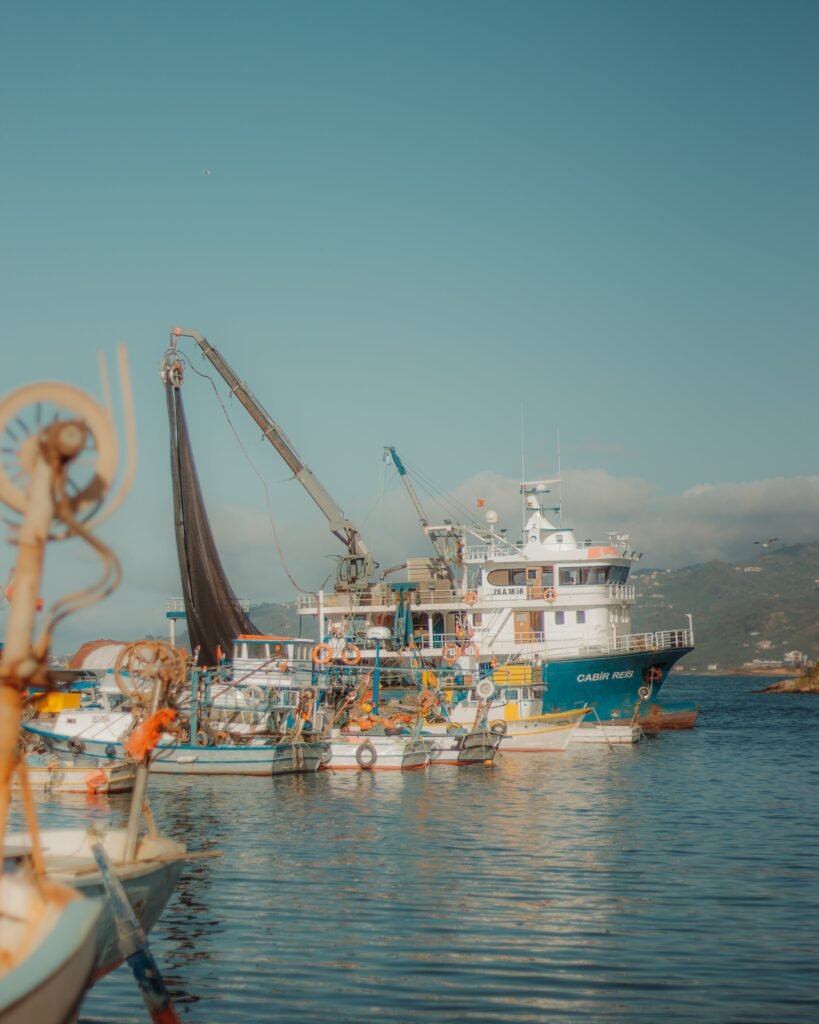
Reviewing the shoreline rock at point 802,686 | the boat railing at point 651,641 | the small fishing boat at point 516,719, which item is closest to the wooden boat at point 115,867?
the small fishing boat at point 516,719

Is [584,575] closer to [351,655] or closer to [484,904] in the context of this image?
[351,655]

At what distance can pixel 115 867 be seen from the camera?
12.6 meters

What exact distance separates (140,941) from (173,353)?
1954 inches

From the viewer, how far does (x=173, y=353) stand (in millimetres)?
59031

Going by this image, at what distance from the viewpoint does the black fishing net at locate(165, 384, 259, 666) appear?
51.5 m

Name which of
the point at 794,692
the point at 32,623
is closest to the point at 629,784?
the point at 32,623

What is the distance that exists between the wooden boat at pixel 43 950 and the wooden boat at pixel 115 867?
2.83m

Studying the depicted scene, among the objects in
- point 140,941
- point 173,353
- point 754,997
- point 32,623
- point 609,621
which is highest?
point 173,353

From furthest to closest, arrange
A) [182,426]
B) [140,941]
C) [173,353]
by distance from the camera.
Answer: [173,353]
[182,426]
[140,941]

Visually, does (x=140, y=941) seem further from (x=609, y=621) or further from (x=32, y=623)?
(x=609, y=621)

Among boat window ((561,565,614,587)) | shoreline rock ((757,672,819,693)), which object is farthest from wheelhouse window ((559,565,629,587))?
shoreline rock ((757,672,819,693))

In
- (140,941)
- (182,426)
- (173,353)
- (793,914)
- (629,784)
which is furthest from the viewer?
(173,353)

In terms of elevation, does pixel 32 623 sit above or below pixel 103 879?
above

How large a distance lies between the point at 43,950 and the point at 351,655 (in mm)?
44328
